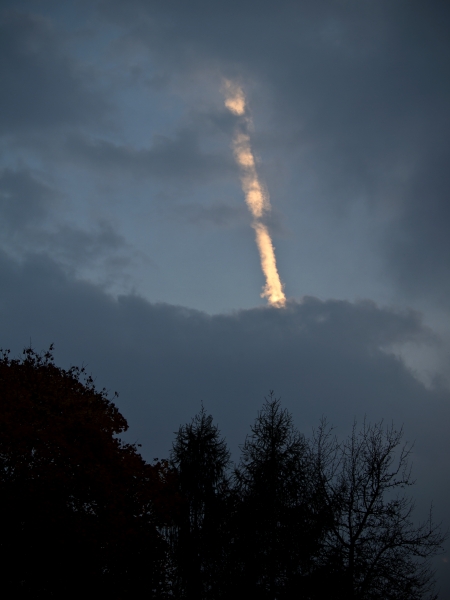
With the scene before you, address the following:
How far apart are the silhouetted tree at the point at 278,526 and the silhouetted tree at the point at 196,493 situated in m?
1.79

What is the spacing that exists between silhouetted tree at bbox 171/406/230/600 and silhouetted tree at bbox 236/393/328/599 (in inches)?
70.6

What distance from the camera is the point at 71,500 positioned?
19312 millimetres

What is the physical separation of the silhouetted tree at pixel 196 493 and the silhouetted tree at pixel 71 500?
2.38 m

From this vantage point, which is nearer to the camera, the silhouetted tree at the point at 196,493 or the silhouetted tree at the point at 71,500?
the silhouetted tree at the point at 71,500

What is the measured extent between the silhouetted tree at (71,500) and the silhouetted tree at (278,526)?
17.0ft

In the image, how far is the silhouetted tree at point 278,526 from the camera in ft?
A: 51.6

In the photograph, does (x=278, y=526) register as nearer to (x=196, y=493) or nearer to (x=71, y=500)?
(x=71, y=500)

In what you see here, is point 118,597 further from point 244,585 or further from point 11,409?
point 11,409

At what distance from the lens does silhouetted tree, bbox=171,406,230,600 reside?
23.4m

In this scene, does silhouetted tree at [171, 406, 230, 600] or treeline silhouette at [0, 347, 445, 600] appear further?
silhouetted tree at [171, 406, 230, 600]

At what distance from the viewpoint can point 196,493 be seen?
2828 cm

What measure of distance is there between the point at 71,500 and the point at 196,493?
10.5 m

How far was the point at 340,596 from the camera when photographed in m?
14.8

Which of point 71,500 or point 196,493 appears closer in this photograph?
point 71,500
